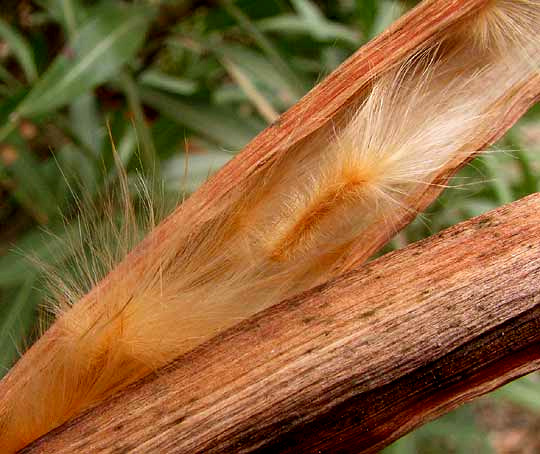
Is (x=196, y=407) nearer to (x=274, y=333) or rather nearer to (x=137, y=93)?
(x=274, y=333)

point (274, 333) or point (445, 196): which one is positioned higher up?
point (445, 196)

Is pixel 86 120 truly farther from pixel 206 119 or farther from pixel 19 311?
pixel 19 311

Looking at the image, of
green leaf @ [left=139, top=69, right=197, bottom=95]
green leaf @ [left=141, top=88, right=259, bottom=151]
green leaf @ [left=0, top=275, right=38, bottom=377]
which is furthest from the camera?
green leaf @ [left=139, top=69, right=197, bottom=95]

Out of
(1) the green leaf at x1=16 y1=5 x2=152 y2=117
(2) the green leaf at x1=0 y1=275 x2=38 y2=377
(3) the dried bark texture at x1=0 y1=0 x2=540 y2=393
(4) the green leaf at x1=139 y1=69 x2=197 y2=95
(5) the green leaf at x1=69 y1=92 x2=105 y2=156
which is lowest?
(3) the dried bark texture at x1=0 y1=0 x2=540 y2=393

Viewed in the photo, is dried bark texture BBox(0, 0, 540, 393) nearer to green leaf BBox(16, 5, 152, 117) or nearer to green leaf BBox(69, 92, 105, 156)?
green leaf BBox(16, 5, 152, 117)

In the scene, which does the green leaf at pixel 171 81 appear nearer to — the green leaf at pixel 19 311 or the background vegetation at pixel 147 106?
the background vegetation at pixel 147 106

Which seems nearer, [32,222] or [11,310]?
[11,310]

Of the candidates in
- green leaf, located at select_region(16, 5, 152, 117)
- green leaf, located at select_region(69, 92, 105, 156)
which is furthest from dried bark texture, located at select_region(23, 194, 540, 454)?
green leaf, located at select_region(69, 92, 105, 156)

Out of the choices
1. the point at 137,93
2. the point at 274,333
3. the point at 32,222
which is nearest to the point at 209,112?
the point at 137,93
